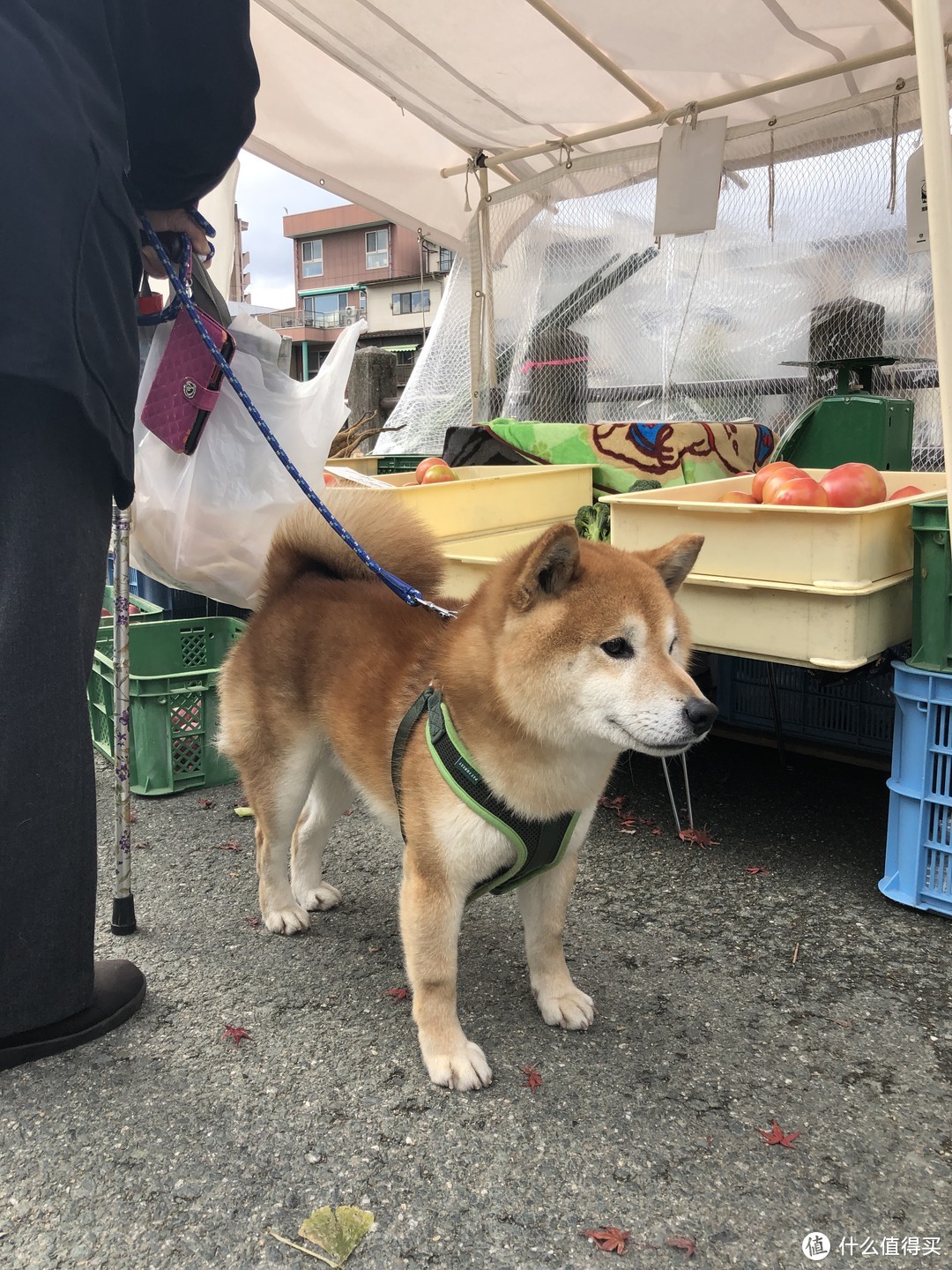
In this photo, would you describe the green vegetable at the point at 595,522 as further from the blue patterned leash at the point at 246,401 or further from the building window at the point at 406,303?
the building window at the point at 406,303

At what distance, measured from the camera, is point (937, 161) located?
127 centimetres

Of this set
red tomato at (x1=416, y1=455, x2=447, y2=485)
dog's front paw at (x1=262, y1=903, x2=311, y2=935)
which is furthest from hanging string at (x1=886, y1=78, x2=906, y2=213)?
dog's front paw at (x1=262, y1=903, x2=311, y2=935)

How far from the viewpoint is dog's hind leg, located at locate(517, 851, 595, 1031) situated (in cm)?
200

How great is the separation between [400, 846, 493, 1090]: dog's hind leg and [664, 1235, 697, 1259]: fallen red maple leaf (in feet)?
1.64

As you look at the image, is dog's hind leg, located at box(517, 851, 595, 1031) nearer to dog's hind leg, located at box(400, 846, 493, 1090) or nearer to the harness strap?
dog's hind leg, located at box(400, 846, 493, 1090)

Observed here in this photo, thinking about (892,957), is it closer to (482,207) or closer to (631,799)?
(631,799)

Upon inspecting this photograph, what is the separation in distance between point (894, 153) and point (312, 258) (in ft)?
137

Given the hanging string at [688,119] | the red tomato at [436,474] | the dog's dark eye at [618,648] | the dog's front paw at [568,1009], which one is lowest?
the dog's front paw at [568,1009]

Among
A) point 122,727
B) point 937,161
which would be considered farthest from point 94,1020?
point 937,161

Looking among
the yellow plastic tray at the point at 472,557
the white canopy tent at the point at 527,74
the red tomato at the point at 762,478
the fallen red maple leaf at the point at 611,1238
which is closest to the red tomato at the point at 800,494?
the red tomato at the point at 762,478

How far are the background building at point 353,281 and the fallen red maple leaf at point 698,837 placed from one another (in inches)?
1181

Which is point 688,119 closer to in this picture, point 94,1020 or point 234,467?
point 234,467

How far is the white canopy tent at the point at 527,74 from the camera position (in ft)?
12.9

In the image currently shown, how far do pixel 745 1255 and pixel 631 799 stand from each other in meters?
1.99
